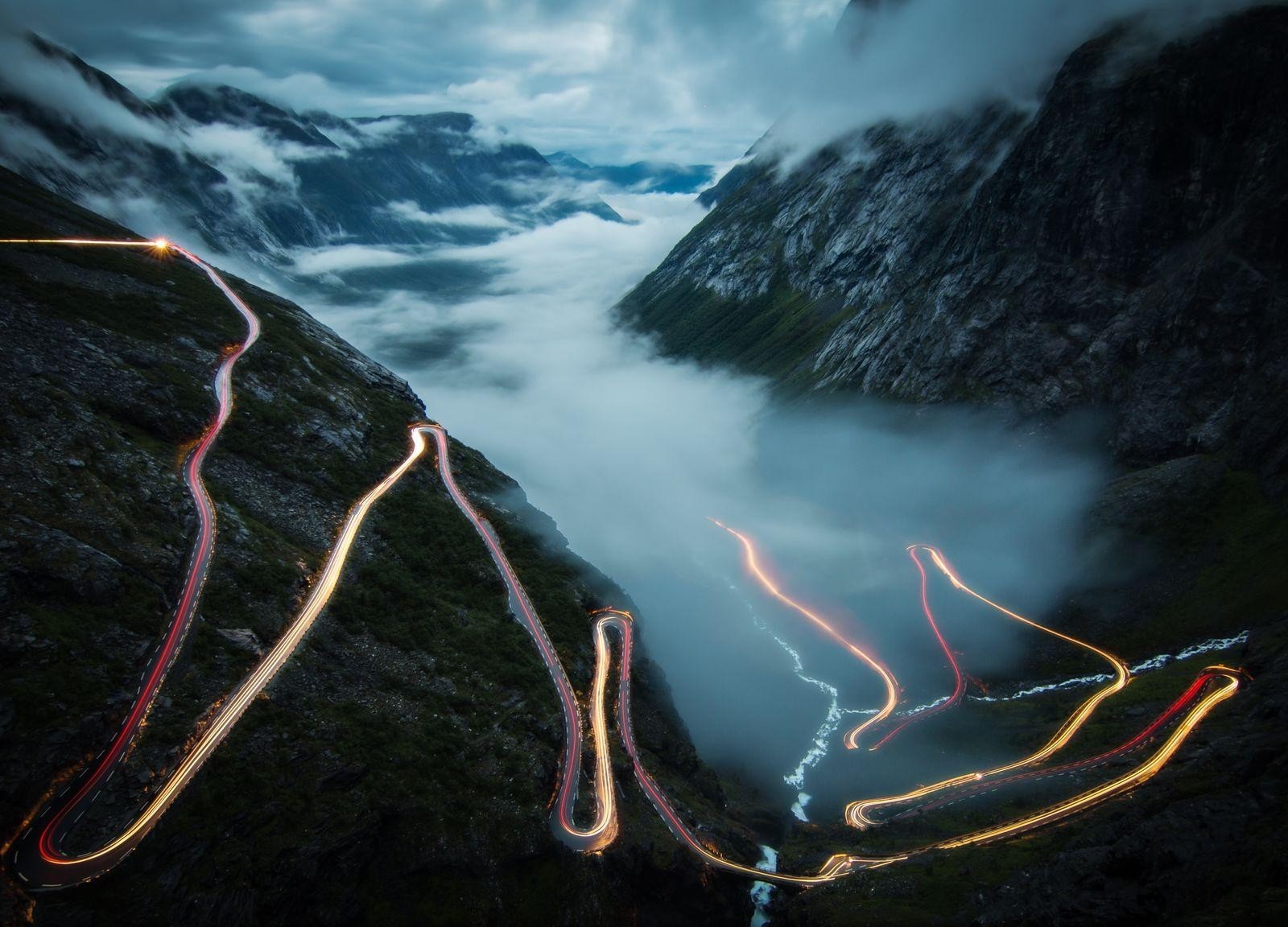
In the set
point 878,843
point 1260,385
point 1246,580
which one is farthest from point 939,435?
point 878,843

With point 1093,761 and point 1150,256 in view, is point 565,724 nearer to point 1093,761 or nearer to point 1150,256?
point 1093,761

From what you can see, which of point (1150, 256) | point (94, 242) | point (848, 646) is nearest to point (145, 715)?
point (94, 242)

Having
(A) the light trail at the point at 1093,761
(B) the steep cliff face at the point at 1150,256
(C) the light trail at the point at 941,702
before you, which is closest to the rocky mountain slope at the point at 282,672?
(A) the light trail at the point at 1093,761

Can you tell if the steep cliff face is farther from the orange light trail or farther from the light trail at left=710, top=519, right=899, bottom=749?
the orange light trail

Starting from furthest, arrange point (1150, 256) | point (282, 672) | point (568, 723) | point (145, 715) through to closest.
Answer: point (1150, 256) → point (568, 723) → point (282, 672) → point (145, 715)

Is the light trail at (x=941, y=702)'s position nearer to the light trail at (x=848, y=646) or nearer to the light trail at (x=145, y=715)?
the light trail at (x=848, y=646)

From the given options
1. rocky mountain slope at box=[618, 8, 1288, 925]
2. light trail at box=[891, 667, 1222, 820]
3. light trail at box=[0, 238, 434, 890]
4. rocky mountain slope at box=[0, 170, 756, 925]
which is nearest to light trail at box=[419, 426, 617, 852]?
rocky mountain slope at box=[0, 170, 756, 925]
